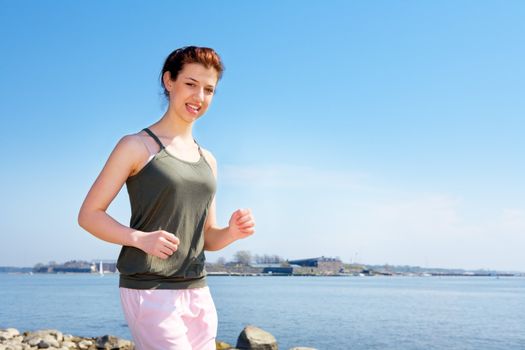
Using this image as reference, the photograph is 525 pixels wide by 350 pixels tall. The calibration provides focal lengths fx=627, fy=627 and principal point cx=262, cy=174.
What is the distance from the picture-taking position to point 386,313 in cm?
5366

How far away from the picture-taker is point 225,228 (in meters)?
3.07

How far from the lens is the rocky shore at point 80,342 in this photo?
18.0 m

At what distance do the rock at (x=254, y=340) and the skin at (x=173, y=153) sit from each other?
57.3ft

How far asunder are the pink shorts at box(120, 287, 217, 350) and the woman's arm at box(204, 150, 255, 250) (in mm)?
318

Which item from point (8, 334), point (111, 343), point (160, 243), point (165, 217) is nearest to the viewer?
point (160, 243)

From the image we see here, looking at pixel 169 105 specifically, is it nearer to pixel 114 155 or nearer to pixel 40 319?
pixel 114 155

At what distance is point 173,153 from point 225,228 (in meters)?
0.47

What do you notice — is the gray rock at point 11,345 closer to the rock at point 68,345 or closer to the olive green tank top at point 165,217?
the rock at point 68,345

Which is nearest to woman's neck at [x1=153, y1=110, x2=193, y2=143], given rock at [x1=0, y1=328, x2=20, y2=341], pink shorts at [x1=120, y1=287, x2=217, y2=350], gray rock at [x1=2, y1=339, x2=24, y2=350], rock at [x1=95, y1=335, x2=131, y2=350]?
pink shorts at [x1=120, y1=287, x2=217, y2=350]

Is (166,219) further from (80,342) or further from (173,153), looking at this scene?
(80,342)

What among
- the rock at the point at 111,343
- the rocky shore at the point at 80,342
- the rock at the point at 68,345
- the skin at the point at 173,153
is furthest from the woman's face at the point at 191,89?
the rock at the point at 111,343

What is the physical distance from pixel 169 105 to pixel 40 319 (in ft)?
163

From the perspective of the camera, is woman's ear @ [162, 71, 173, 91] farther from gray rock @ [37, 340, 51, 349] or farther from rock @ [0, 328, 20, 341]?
rock @ [0, 328, 20, 341]

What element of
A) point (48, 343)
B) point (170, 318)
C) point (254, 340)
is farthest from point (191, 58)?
point (254, 340)
